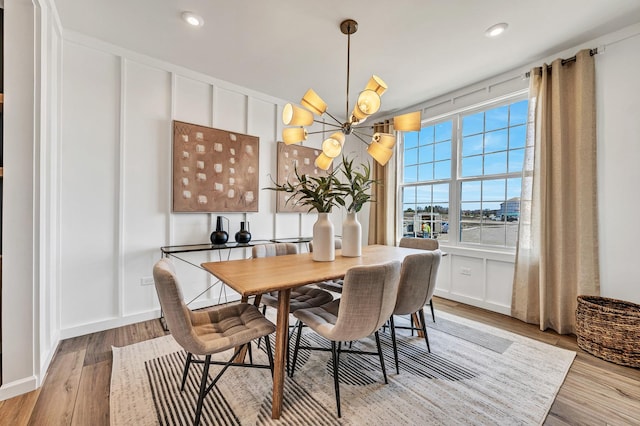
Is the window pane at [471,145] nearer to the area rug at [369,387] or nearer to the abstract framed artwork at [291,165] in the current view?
the abstract framed artwork at [291,165]

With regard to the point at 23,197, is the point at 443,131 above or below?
above

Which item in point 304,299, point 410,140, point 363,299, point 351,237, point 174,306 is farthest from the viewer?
point 410,140

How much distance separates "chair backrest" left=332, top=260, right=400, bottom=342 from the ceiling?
1971mm

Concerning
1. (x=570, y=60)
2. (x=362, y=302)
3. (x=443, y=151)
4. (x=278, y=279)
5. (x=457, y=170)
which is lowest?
(x=362, y=302)

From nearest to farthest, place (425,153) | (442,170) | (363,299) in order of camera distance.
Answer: (363,299)
(442,170)
(425,153)

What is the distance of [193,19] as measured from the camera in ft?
7.23

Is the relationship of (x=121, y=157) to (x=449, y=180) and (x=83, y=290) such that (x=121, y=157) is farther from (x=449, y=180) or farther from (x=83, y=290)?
(x=449, y=180)

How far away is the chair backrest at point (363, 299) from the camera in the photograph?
4.58 feet

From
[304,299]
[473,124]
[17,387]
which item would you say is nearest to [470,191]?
[473,124]

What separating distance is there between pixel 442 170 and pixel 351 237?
2277 mm

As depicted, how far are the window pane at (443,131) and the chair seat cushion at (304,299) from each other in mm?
2902

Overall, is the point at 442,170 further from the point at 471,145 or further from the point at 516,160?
the point at 516,160

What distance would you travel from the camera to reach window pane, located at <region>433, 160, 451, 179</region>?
3.75 metres

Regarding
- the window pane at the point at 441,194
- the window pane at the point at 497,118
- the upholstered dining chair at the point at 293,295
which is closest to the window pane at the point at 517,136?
the window pane at the point at 497,118
